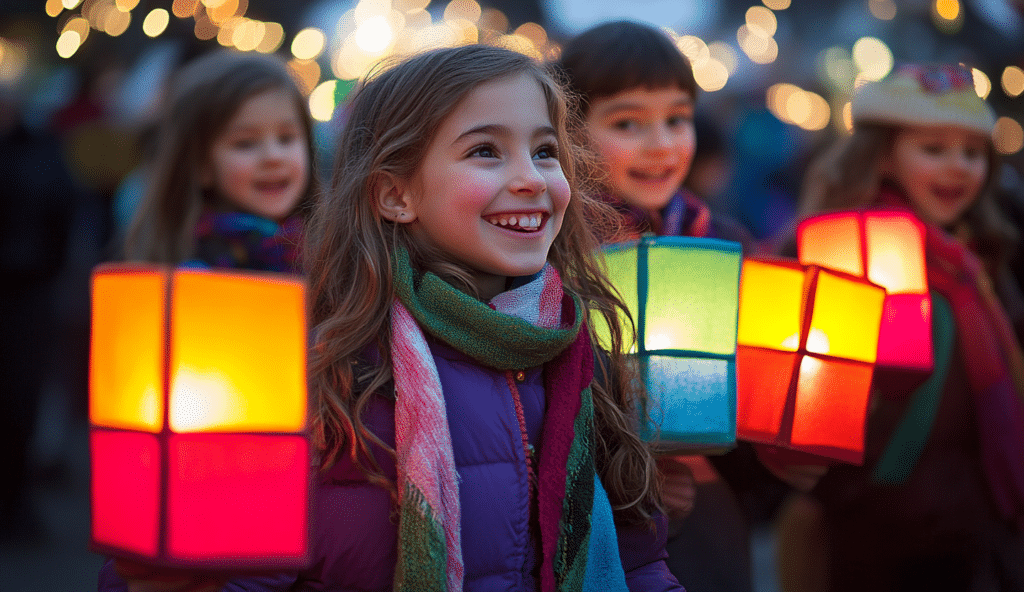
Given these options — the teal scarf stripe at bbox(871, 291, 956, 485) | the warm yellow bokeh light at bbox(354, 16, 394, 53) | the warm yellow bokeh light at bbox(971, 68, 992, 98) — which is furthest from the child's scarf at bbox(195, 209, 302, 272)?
the warm yellow bokeh light at bbox(354, 16, 394, 53)

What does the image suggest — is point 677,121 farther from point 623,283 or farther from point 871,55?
point 871,55

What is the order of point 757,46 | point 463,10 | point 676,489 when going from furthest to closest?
point 757,46 < point 463,10 < point 676,489

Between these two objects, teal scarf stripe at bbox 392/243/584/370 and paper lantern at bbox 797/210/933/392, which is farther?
paper lantern at bbox 797/210/933/392

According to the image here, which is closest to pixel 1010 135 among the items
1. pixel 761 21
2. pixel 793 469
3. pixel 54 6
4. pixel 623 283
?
pixel 793 469

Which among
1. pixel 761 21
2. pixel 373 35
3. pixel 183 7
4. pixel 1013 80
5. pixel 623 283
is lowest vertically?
pixel 623 283

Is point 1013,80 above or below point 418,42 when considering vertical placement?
above

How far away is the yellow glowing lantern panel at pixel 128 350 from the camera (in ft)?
4.12

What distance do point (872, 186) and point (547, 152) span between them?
1989 millimetres

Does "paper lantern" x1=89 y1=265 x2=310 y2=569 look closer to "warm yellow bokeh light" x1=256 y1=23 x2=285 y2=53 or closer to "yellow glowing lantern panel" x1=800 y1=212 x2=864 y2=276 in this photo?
"yellow glowing lantern panel" x1=800 y1=212 x2=864 y2=276

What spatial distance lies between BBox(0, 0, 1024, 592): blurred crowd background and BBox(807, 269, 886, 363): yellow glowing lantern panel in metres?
0.84

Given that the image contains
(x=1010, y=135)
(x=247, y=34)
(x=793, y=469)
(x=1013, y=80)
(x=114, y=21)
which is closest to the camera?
(x=793, y=469)

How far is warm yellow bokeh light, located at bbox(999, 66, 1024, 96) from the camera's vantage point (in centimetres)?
709

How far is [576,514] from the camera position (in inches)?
67.3

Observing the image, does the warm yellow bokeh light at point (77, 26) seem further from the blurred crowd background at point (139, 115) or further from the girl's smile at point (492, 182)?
the girl's smile at point (492, 182)
